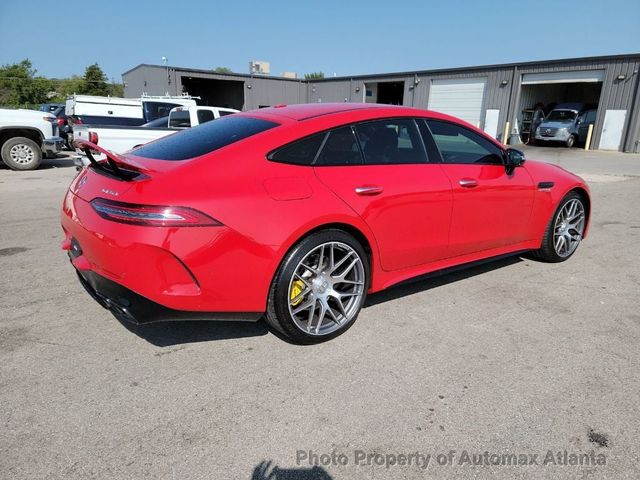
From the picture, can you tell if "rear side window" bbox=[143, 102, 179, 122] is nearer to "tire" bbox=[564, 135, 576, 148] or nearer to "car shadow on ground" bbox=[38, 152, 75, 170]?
"car shadow on ground" bbox=[38, 152, 75, 170]

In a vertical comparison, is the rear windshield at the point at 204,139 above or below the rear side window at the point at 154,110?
below

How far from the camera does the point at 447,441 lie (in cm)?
222

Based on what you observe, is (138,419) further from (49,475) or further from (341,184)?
(341,184)

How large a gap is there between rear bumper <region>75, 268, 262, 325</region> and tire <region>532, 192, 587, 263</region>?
3.44 metres

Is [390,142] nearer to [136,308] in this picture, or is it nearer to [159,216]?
[159,216]

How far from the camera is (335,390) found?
2596mm

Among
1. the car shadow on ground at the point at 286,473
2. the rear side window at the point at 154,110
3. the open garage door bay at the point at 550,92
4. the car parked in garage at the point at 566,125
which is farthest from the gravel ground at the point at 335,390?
the open garage door bay at the point at 550,92

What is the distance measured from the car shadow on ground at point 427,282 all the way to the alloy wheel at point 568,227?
1.63ft

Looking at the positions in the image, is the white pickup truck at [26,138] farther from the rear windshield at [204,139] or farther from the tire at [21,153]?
the rear windshield at [204,139]

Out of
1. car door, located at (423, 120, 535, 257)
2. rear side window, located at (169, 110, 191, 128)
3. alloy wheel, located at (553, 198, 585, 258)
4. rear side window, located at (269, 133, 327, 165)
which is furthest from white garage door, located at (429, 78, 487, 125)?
rear side window, located at (269, 133, 327, 165)

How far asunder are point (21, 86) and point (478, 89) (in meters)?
44.9

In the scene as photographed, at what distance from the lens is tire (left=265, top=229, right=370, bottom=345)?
2.86 m

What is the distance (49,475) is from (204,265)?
116 cm

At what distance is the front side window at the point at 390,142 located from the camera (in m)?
3.32
